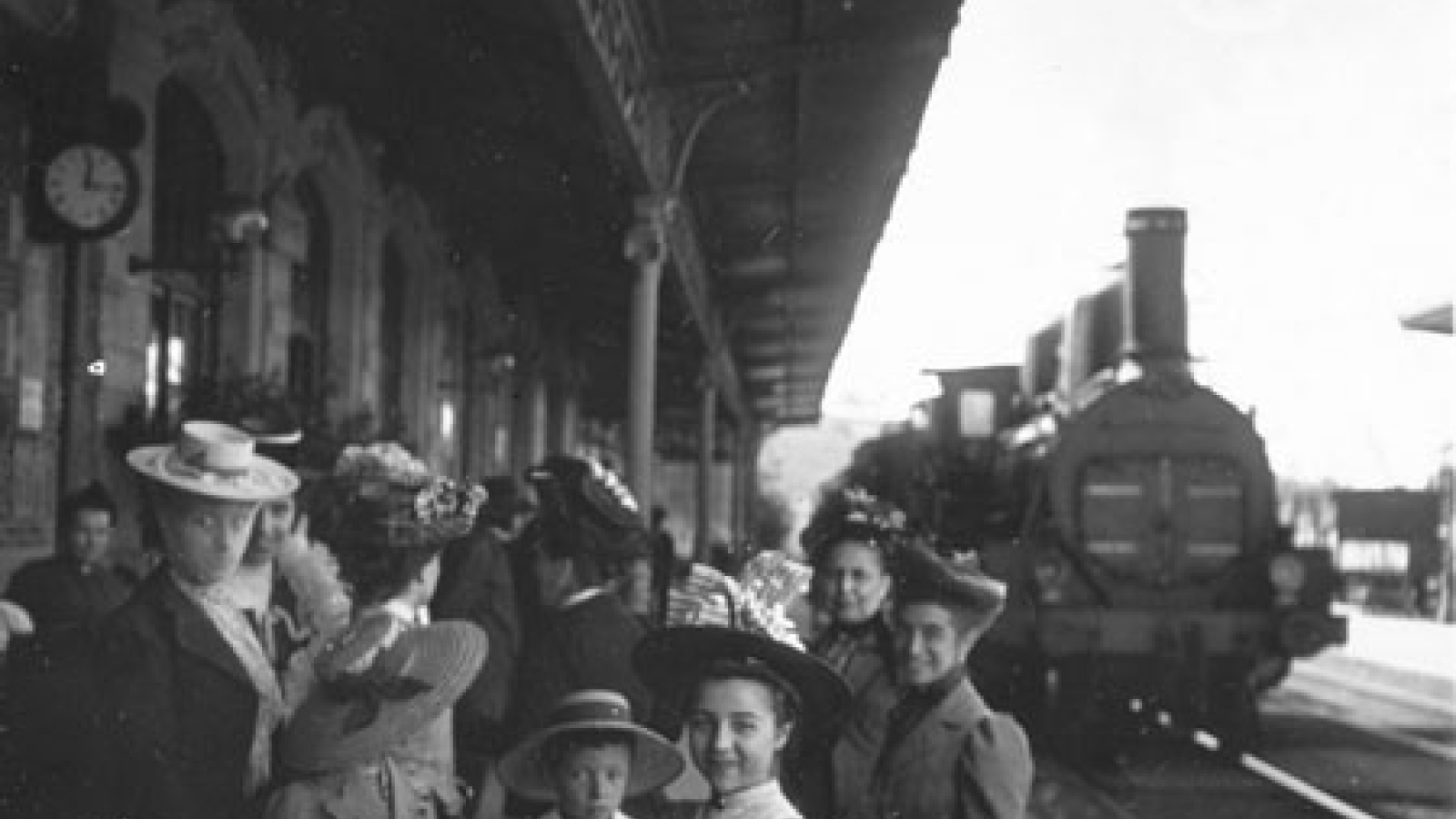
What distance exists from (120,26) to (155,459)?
20.0 ft

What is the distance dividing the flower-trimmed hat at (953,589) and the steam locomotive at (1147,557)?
22.8ft

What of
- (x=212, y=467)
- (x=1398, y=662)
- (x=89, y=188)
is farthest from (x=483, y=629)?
(x=1398, y=662)

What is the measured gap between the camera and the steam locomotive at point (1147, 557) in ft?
35.3

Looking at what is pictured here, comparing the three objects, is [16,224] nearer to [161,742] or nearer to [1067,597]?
[161,742]

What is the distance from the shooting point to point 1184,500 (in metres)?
11.4

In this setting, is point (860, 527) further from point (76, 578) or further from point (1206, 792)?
point (1206, 792)

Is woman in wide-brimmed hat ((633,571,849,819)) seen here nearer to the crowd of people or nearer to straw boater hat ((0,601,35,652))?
the crowd of people

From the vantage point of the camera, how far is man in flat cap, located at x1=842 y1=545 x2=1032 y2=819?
3182 millimetres

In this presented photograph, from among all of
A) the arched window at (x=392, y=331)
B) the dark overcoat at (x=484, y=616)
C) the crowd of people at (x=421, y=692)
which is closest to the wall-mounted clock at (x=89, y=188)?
the dark overcoat at (x=484, y=616)

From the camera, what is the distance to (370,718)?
117 inches

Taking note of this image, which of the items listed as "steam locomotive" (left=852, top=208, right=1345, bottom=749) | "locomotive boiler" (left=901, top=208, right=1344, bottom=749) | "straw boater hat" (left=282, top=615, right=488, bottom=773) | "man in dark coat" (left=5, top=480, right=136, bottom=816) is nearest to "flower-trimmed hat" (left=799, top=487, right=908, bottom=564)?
"straw boater hat" (left=282, top=615, right=488, bottom=773)

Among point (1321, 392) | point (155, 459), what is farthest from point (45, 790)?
point (1321, 392)

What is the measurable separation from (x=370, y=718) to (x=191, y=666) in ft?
1.01

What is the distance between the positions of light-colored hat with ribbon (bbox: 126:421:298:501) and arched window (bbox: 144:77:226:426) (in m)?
6.44
